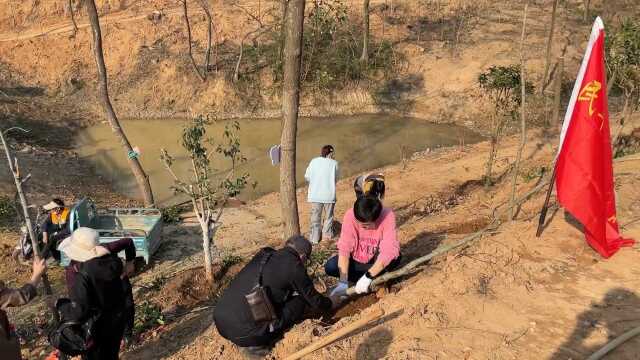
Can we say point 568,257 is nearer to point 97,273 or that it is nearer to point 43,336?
point 97,273

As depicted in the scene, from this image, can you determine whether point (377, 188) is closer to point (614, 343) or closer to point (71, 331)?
point (614, 343)

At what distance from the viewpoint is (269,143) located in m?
16.3

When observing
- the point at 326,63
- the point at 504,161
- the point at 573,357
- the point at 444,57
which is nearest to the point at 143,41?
the point at 326,63

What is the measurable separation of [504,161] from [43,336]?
9.44 metres

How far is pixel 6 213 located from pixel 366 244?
7725 mm

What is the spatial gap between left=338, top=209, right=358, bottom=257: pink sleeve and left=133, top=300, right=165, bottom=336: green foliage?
7.70ft

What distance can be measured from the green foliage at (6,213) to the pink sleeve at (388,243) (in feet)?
25.1

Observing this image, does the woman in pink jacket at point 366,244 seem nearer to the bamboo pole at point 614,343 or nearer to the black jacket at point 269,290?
the black jacket at point 269,290

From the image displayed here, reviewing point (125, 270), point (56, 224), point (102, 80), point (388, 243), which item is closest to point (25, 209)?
point (56, 224)

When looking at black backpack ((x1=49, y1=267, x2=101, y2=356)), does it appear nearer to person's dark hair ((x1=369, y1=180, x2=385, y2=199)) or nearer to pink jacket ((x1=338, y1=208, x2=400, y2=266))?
pink jacket ((x1=338, y1=208, x2=400, y2=266))

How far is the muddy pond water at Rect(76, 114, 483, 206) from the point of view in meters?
14.0

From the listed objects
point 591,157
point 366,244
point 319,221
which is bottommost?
point 319,221

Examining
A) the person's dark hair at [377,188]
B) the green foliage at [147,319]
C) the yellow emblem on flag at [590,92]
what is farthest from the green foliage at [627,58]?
the green foliage at [147,319]

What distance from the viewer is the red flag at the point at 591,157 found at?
438cm
